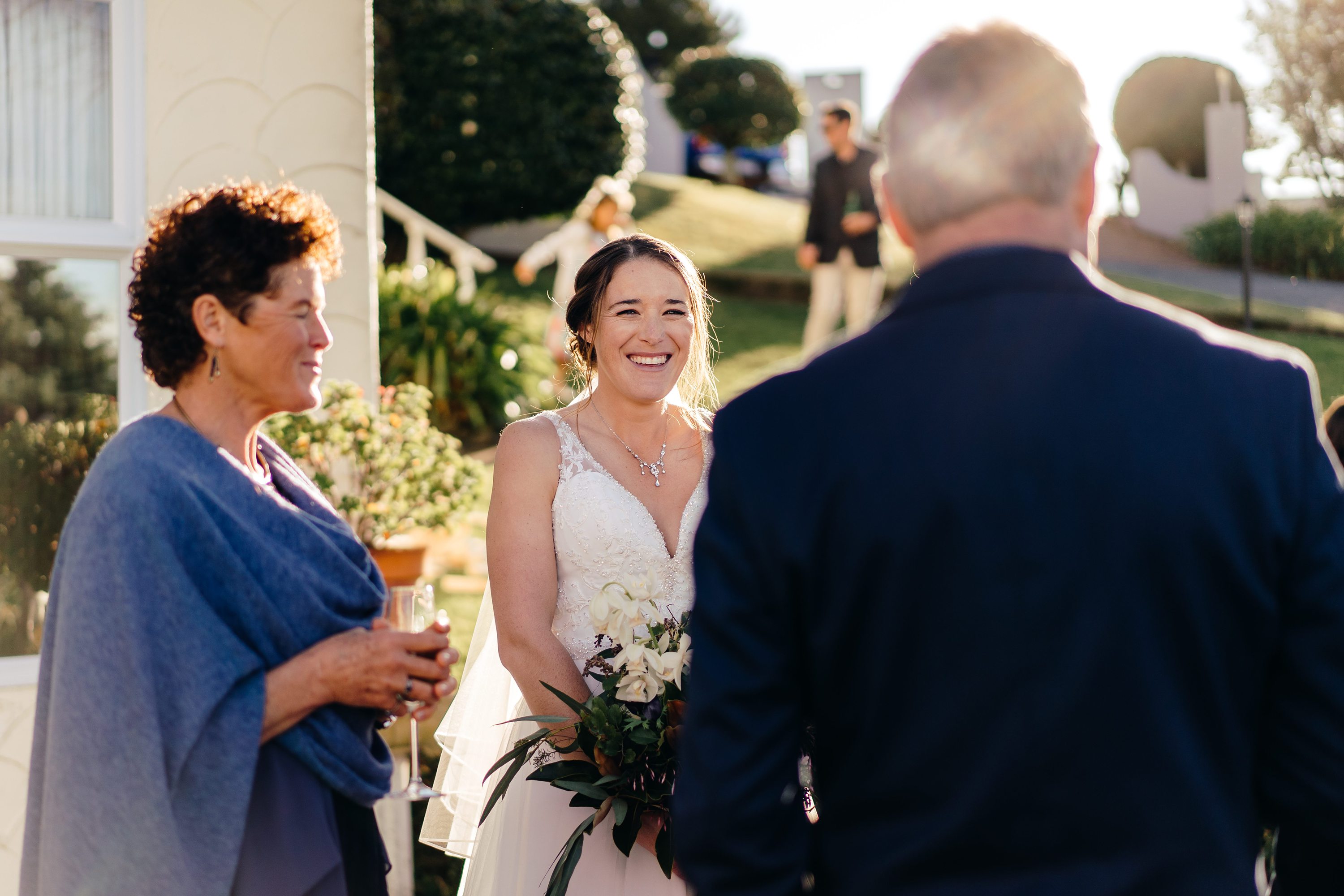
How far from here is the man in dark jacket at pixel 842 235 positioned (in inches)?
426

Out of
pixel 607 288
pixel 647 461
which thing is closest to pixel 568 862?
pixel 647 461

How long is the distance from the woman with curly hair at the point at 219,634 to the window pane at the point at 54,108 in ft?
6.86

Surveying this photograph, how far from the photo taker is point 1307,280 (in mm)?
9961

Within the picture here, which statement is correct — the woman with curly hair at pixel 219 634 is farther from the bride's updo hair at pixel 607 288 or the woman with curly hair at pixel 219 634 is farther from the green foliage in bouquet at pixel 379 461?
the green foliage in bouquet at pixel 379 461

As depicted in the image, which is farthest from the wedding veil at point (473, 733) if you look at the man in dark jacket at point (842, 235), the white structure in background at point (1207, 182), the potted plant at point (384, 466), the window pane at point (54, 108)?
the white structure in background at point (1207, 182)

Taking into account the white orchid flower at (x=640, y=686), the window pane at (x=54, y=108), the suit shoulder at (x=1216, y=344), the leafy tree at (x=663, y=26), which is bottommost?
the white orchid flower at (x=640, y=686)

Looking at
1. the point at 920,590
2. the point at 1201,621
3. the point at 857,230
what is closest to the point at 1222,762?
the point at 1201,621

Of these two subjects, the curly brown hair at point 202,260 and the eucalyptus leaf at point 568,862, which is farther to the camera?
the eucalyptus leaf at point 568,862

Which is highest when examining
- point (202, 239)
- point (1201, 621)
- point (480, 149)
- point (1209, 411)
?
point (480, 149)

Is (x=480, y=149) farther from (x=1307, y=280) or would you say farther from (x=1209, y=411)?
(x=1209, y=411)

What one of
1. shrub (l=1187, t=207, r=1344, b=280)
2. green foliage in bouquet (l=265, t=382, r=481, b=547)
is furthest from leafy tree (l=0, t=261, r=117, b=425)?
shrub (l=1187, t=207, r=1344, b=280)

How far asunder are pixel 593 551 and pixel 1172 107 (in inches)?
744

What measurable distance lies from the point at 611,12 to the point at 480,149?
25.9 meters

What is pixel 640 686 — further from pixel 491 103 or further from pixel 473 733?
pixel 491 103
